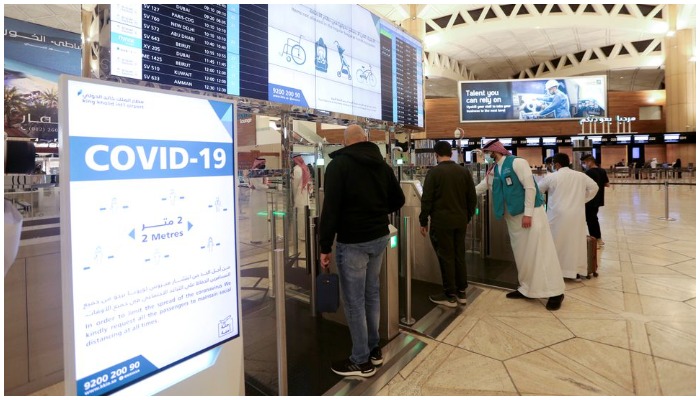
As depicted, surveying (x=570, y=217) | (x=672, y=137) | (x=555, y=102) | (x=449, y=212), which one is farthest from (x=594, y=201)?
(x=672, y=137)

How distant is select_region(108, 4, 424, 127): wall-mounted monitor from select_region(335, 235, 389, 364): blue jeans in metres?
1.22

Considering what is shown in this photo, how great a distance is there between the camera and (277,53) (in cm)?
278

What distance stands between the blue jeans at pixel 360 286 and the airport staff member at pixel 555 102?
17.4 metres

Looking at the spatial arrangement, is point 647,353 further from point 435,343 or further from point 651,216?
point 651,216

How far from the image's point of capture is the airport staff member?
17.0 m

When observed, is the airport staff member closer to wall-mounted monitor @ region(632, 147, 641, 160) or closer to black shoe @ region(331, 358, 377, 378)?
wall-mounted monitor @ region(632, 147, 641, 160)

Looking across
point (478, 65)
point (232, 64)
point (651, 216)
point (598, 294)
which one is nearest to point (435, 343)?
point (598, 294)

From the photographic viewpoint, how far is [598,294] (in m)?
3.81

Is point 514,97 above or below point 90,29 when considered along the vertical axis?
above

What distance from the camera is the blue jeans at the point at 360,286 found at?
2.29 meters

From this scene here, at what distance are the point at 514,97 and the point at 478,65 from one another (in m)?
9.49

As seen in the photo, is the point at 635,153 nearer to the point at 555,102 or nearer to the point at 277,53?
the point at 555,102

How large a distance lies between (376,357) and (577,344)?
143cm

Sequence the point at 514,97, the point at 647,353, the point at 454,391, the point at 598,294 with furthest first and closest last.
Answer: the point at 514,97 → the point at 598,294 → the point at 647,353 → the point at 454,391
